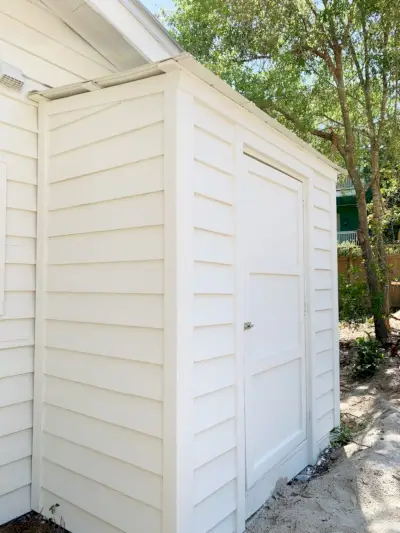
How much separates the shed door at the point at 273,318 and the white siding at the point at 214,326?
250 mm

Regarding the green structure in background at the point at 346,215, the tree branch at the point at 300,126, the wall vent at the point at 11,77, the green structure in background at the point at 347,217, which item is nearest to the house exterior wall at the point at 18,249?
the wall vent at the point at 11,77

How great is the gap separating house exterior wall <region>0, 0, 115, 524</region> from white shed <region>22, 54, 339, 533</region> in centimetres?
8

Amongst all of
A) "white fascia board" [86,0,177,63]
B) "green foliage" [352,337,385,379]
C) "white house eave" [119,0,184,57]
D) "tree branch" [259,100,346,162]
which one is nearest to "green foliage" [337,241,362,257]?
"tree branch" [259,100,346,162]

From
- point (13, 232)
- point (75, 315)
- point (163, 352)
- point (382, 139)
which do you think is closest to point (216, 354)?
point (163, 352)

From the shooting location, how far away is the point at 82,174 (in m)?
2.48

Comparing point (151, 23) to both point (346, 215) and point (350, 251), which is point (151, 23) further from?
point (346, 215)

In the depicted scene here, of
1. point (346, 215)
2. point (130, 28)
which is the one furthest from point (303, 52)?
point (346, 215)

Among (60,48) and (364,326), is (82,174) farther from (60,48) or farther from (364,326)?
(364,326)

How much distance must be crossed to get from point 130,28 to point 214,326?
2.12 meters

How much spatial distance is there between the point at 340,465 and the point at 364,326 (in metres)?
6.31

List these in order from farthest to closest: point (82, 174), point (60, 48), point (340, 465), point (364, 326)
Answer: point (364, 326) → point (340, 465) → point (60, 48) → point (82, 174)

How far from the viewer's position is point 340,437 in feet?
13.1

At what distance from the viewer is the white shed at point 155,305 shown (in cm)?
209

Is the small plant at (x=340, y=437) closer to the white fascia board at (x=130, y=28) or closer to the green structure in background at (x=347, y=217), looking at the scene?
the white fascia board at (x=130, y=28)
